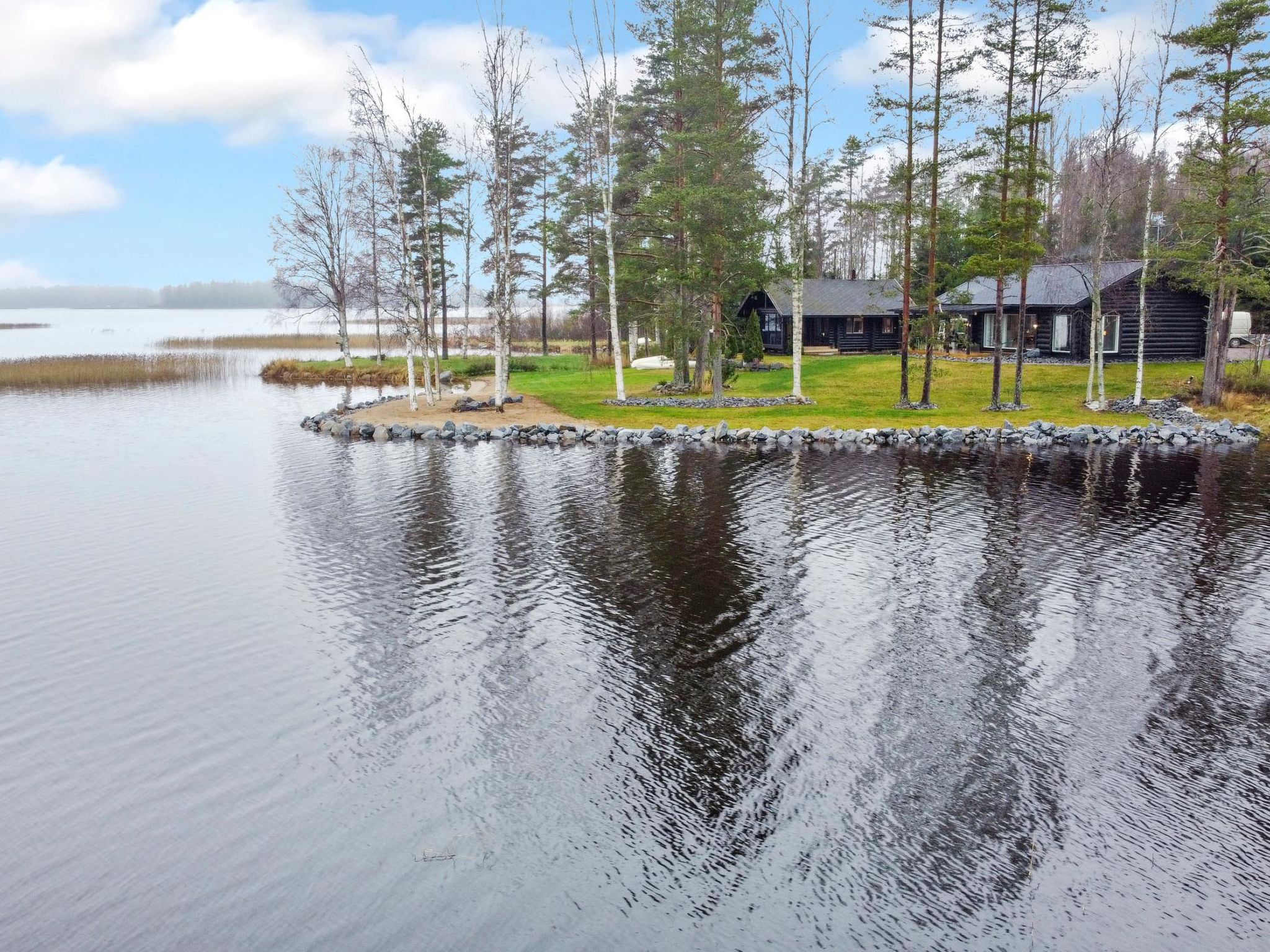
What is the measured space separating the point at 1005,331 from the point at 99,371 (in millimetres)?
57476

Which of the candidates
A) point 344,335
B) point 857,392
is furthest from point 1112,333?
point 344,335

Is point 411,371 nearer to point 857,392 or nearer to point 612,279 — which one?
point 612,279

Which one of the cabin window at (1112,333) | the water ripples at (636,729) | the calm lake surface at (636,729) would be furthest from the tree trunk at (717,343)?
the cabin window at (1112,333)

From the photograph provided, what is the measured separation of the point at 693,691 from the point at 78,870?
21.3 feet

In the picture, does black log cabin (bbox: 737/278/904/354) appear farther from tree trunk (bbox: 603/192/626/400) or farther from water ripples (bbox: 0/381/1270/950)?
water ripples (bbox: 0/381/1270/950)

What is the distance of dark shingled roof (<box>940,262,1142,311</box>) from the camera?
144 ft

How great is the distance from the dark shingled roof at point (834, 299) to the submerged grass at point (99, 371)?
38.7 metres

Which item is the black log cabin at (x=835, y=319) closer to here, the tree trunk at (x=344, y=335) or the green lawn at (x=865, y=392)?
the green lawn at (x=865, y=392)

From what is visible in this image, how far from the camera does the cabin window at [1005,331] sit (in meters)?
50.0

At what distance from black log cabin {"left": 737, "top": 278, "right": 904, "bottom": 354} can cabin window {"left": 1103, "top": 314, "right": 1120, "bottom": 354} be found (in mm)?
13069

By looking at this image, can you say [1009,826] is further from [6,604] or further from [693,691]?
[6,604]

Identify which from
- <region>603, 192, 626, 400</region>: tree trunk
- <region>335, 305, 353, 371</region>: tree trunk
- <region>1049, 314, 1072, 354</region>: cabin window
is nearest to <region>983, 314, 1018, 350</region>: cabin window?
<region>1049, 314, 1072, 354</region>: cabin window

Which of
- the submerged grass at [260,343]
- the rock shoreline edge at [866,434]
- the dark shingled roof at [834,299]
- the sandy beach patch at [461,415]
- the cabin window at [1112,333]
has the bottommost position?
the rock shoreline edge at [866,434]

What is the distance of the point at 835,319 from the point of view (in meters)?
56.7
